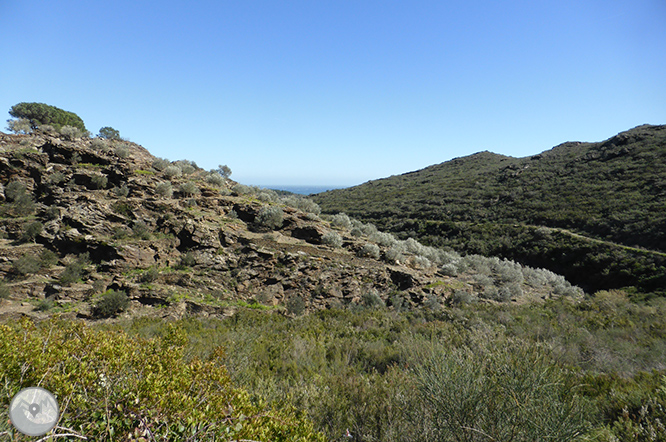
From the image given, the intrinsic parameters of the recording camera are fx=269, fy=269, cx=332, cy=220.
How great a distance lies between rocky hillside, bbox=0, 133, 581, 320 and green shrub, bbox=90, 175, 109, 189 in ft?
0.16

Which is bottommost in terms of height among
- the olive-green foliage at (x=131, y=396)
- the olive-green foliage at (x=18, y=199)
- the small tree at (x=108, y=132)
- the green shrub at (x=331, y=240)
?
the green shrub at (x=331, y=240)

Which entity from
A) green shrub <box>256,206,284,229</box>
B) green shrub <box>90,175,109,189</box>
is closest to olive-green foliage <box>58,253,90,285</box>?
green shrub <box>90,175,109,189</box>

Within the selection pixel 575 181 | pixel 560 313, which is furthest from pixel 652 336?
pixel 575 181

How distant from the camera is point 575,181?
36875 mm

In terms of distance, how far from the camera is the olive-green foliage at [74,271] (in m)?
9.14

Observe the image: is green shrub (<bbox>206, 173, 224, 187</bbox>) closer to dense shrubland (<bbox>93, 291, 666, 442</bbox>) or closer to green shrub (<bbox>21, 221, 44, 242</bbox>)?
green shrub (<bbox>21, 221, 44, 242</bbox>)

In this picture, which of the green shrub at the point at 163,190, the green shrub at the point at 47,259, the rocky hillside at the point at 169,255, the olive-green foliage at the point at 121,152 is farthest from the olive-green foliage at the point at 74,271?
the olive-green foliage at the point at 121,152

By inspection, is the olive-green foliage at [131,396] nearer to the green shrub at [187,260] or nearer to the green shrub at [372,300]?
the green shrub at [187,260]

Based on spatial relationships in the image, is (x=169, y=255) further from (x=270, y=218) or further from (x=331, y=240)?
(x=331, y=240)

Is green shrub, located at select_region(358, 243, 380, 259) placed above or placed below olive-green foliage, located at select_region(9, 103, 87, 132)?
below

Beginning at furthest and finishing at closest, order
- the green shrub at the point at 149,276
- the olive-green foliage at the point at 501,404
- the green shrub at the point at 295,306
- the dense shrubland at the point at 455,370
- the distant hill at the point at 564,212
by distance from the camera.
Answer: the distant hill at the point at 564,212
the green shrub at the point at 295,306
the green shrub at the point at 149,276
the dense shrubland at the point at 455,370
the olive-green foliage at the point at 501,404

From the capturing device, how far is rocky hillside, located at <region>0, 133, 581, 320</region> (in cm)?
930

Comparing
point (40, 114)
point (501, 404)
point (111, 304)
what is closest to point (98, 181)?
point (111, 304)

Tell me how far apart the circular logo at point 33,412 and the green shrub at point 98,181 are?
603 inches
